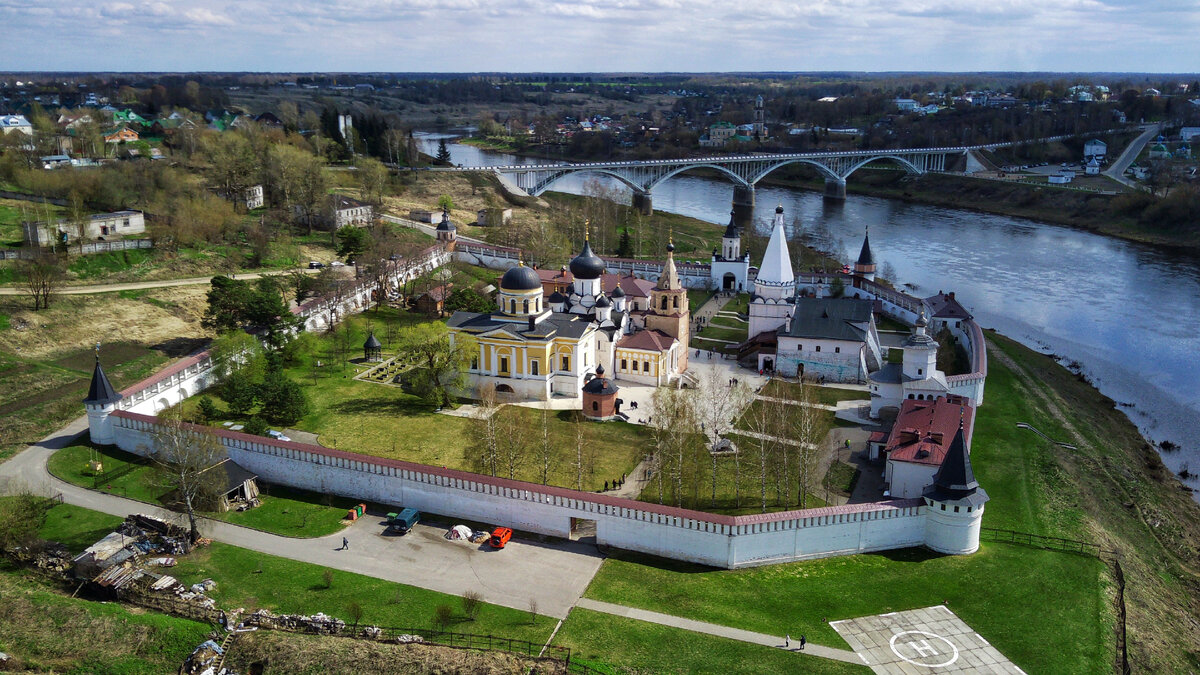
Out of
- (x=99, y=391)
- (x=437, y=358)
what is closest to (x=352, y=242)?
(x=437, y=358)

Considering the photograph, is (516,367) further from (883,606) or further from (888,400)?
(883,606)

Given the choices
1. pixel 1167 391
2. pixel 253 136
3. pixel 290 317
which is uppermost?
pixel 253 136

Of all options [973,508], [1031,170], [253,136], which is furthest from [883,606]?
[1031,170]

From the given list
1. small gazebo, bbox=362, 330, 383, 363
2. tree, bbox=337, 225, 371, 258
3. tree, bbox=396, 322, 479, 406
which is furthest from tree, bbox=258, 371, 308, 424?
tree, bbox=337, 225, 371, 258

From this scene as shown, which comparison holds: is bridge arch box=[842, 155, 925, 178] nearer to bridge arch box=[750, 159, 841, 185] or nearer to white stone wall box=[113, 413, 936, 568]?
bridge arch box=[750, 159, 841, 185]

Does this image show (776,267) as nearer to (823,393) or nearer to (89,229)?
(823,393)
